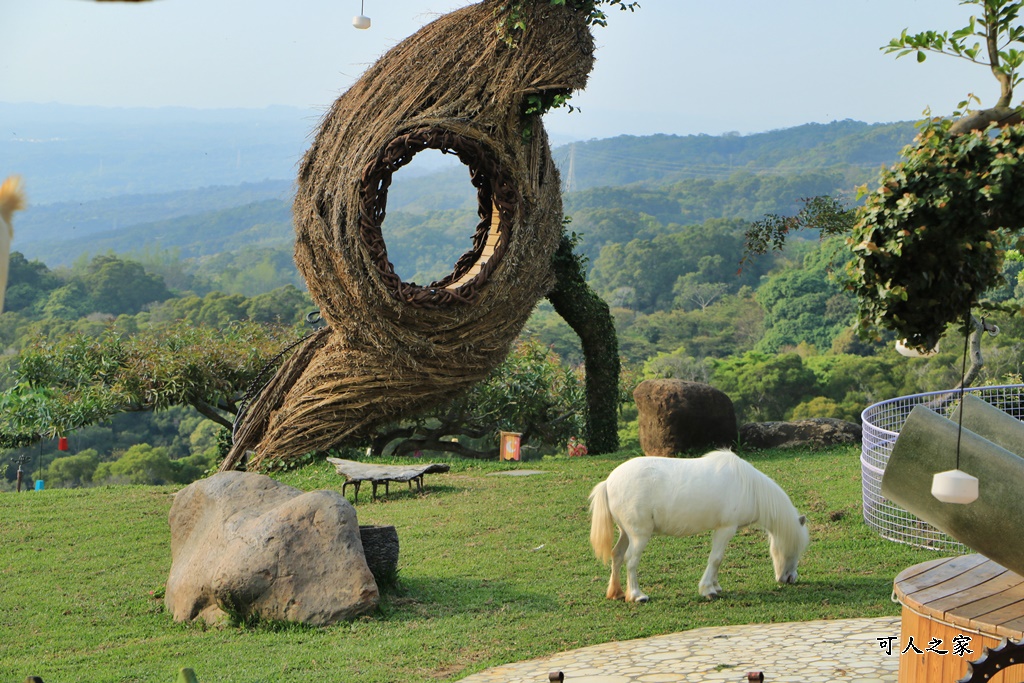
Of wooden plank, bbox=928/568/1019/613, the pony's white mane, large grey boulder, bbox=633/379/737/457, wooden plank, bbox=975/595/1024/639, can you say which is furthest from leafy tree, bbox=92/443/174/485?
wooden plank, bbox=975/595/1024/639

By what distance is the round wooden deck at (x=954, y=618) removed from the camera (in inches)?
194

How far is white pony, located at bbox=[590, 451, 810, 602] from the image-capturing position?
26.5 ft

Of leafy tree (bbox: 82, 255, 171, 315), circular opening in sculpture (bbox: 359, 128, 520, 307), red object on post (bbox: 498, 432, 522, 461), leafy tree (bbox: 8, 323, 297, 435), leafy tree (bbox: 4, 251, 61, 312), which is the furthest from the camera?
leafy tree (bbox: 82, 255, 171, 315)

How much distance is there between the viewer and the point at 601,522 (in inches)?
321

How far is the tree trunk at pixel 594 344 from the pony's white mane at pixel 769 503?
6313 mm

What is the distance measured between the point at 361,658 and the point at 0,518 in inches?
266

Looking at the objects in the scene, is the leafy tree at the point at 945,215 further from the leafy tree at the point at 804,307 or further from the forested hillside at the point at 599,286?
the leafy tree at the point at 804,307

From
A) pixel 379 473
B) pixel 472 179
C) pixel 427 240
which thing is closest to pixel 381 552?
pixel 379 473

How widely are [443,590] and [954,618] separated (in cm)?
455

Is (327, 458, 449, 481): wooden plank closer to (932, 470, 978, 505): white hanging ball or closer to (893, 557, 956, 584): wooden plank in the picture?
(893, 557, 956, 584): wooden plank

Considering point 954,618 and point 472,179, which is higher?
point 472,179

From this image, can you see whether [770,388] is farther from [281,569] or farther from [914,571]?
[914,571]

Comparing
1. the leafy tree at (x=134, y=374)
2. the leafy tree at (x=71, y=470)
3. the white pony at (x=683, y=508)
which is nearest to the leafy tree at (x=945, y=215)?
the white pony at (x=683, y=508)

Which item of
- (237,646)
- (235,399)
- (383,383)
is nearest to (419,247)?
(235,399)
